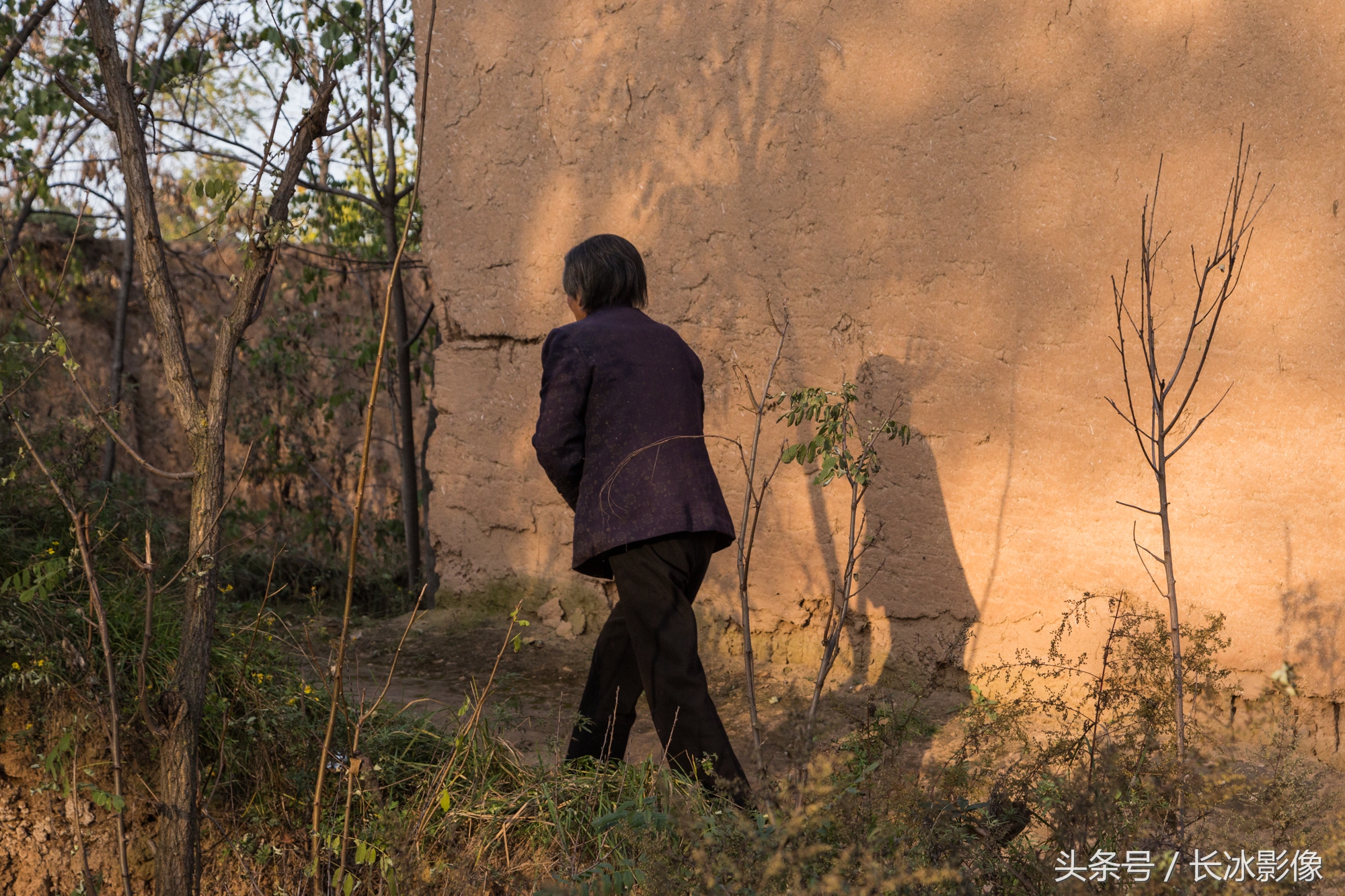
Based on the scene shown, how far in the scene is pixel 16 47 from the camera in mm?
2455

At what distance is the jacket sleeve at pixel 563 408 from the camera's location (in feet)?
9.04

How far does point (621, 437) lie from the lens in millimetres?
2760

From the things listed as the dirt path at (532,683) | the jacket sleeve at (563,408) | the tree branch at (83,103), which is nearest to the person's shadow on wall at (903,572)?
the dirt path at (532,683)

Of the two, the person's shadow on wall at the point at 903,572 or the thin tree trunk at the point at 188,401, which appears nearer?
the thin tree trunk at the point at 188,401

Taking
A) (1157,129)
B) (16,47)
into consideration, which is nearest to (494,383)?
(16,47)

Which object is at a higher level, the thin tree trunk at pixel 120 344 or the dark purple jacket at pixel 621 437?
the thin tree trunk at pixel 120 344

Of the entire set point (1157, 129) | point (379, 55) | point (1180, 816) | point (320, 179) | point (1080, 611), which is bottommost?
point (1180, 816)

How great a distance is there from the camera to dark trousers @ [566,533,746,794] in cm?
269

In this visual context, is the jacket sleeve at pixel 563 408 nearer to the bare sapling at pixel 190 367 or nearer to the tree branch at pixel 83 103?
the bare sapling at pixel 190 367

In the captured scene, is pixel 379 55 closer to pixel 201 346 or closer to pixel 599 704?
pixel 201 346

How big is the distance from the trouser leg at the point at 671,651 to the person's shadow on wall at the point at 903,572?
2.82 feet

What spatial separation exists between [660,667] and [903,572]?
123 cm

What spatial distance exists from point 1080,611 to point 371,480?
4.48m

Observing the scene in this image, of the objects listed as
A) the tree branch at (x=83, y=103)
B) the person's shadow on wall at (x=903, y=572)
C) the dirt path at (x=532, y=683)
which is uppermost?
the tree branch at (x=83, y=103)
